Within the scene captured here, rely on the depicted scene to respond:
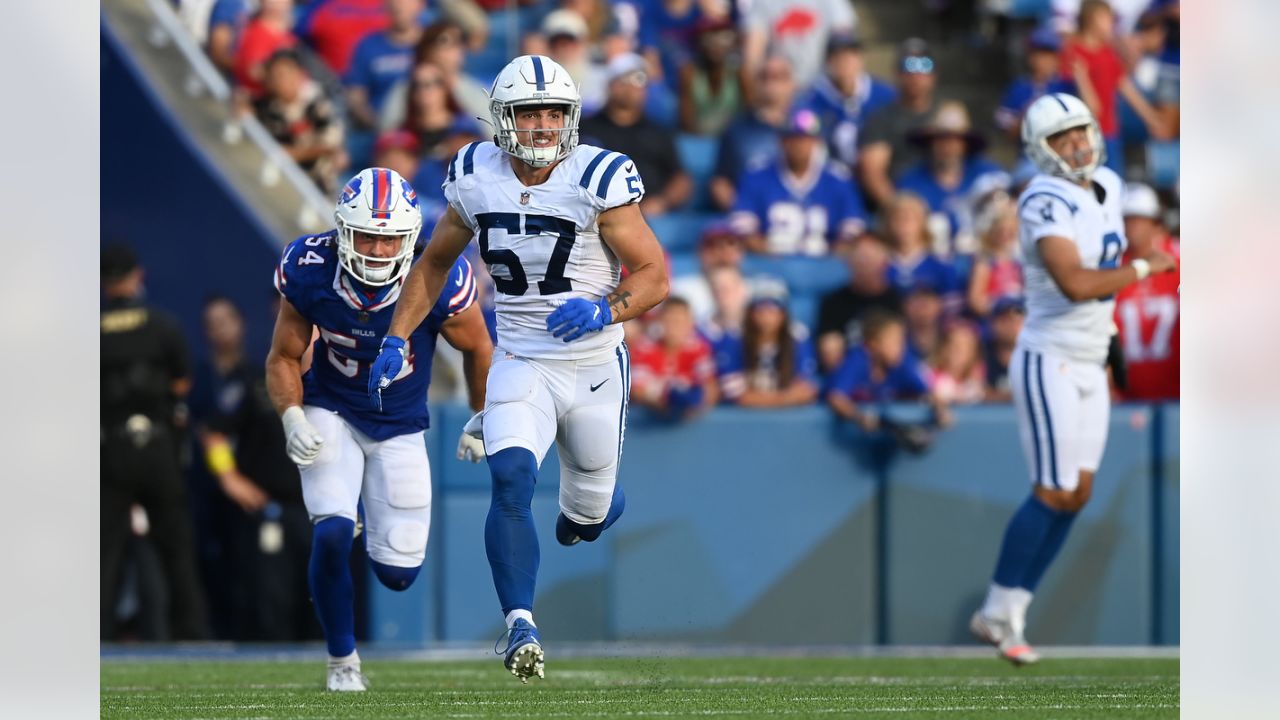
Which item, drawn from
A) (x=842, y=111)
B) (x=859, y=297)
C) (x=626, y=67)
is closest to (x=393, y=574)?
(x=859, y=297)

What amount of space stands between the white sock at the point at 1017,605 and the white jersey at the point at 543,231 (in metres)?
2.33

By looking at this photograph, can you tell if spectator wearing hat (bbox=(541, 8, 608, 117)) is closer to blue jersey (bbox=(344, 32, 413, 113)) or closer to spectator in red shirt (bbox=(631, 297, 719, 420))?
blue jersey (bbox=(344, 32, 413, 113))

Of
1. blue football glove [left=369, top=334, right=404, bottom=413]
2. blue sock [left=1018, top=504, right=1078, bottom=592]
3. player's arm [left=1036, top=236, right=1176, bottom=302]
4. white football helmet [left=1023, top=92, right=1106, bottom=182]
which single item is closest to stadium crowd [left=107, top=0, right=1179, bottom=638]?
blue sock [left=1018, top=504, right=1078, bottom=592]

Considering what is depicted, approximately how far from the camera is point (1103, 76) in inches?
430

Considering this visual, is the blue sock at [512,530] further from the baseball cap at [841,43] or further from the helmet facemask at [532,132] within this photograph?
the baseball cap at [841,43]

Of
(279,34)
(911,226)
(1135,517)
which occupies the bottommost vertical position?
(1135,517)

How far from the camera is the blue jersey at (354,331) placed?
6211 mm

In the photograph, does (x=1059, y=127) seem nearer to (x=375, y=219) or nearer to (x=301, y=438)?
(x=375, y=219)

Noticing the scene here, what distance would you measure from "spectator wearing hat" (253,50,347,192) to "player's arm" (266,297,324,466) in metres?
3.84
